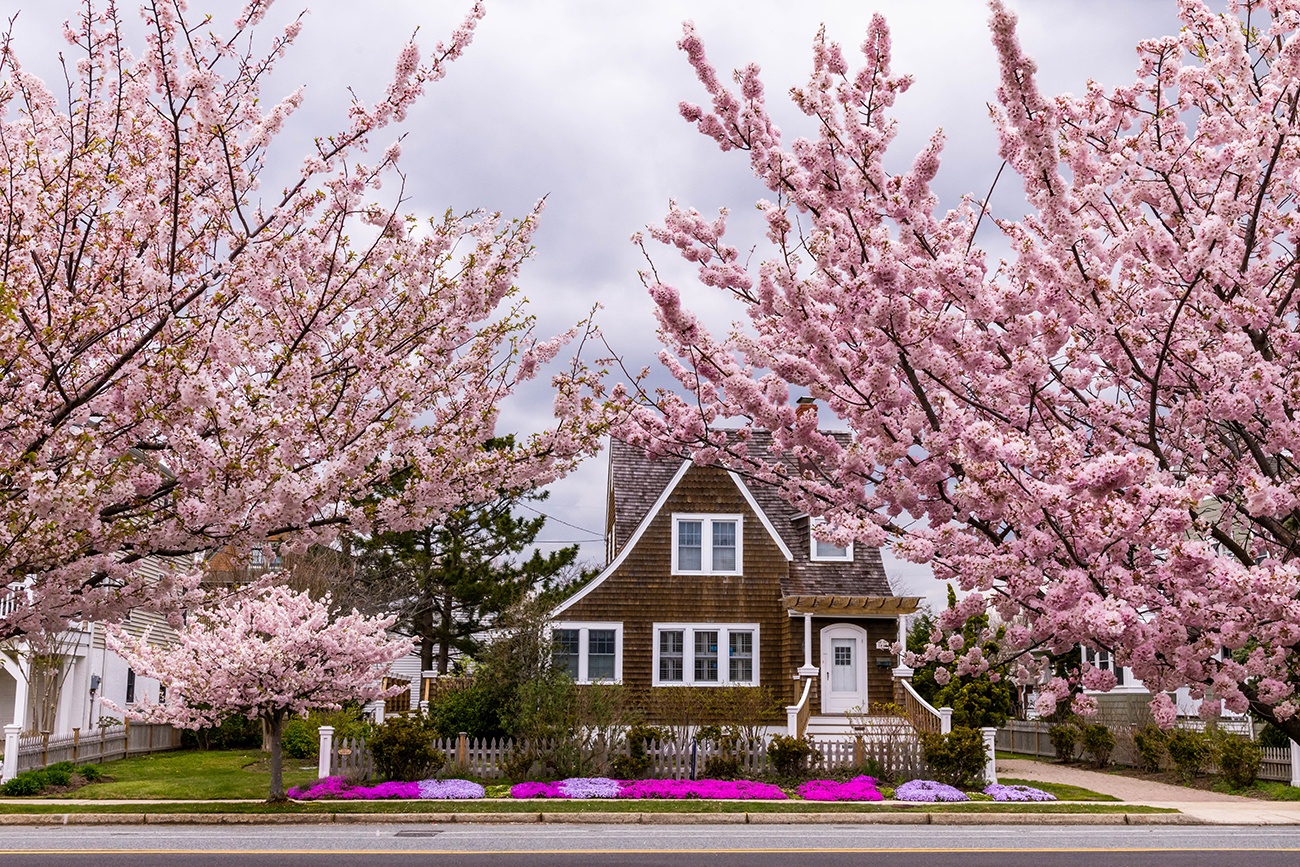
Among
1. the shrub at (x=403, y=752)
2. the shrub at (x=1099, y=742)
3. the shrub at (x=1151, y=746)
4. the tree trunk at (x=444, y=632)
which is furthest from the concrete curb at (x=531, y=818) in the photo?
the tree trunk at (x=444, y=632)

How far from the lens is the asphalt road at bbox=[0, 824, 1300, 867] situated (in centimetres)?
1244

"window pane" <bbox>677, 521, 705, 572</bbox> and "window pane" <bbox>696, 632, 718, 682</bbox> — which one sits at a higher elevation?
"window pane" <bbox>677, 521, 705, 572</bbox>

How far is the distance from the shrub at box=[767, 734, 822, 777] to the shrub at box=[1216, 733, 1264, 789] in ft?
26.2

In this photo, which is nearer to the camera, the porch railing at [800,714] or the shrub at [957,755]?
the shrub at [957,755]

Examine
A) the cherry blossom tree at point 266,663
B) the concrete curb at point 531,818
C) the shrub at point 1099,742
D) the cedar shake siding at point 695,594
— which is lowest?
the concrete curb at point 531,818

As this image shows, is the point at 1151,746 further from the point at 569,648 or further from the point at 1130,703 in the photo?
the point at 569,648

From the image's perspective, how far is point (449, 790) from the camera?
18.7m

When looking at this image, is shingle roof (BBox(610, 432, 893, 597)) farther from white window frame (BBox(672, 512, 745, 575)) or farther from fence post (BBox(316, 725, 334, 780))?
fence post (BBox(316, 725, 334, 780))

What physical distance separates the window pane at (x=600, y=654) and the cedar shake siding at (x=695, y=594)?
1.00 feet

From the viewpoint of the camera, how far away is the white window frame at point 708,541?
2619 centimetres

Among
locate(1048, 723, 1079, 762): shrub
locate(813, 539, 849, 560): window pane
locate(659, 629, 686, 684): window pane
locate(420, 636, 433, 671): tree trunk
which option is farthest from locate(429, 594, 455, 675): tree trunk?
locate(1048, 723, 1079, 762): shrub

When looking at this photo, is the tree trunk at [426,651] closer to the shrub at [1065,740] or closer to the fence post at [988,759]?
the shrub at [1065,740]

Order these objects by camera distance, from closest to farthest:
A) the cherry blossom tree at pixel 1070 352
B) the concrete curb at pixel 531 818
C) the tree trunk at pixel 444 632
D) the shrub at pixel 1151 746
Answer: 1. the cherry blossom tree at pixel 1070 352
2. the concrete curb at pixel 531 818
3. the shrub at pixel 1151 746
4. the tree trunk at pixel 444 632

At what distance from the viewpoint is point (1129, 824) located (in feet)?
55.2
